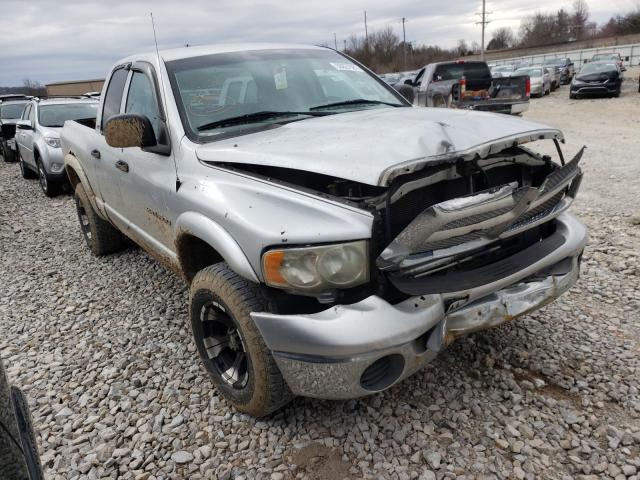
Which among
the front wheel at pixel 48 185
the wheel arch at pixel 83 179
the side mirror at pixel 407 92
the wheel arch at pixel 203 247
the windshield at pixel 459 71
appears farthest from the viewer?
the windshield at pixel 459 71

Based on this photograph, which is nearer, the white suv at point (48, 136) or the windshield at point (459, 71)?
the white suv at point (48, 136)

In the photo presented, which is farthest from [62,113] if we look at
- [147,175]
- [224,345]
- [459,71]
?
[459,71]

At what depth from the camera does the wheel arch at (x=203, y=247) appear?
2141 millimetres

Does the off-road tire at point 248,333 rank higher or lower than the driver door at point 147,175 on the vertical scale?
lower

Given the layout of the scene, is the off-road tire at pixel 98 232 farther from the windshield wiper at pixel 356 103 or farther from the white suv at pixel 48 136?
the white suv at pixel 48 136

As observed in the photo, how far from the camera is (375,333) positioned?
189cm

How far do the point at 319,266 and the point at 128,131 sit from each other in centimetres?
146

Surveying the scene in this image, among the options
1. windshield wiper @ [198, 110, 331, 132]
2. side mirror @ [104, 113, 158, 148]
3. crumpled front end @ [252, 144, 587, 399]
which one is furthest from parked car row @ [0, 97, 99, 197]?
crumpled front end @ [252, 144, 587, 399]

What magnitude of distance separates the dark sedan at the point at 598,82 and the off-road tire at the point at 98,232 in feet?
69.8

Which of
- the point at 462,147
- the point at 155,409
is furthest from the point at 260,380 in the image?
the point at 462,147

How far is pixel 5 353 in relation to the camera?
11.2 feet

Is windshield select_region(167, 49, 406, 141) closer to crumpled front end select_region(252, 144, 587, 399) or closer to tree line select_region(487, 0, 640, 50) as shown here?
crumpled front end select_region(252, 144, 587, 399)

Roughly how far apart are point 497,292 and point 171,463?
1.71 meters

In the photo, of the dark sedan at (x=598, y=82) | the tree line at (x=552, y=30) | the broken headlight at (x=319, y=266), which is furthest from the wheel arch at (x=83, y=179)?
the tree line at (x=552, y=30)
